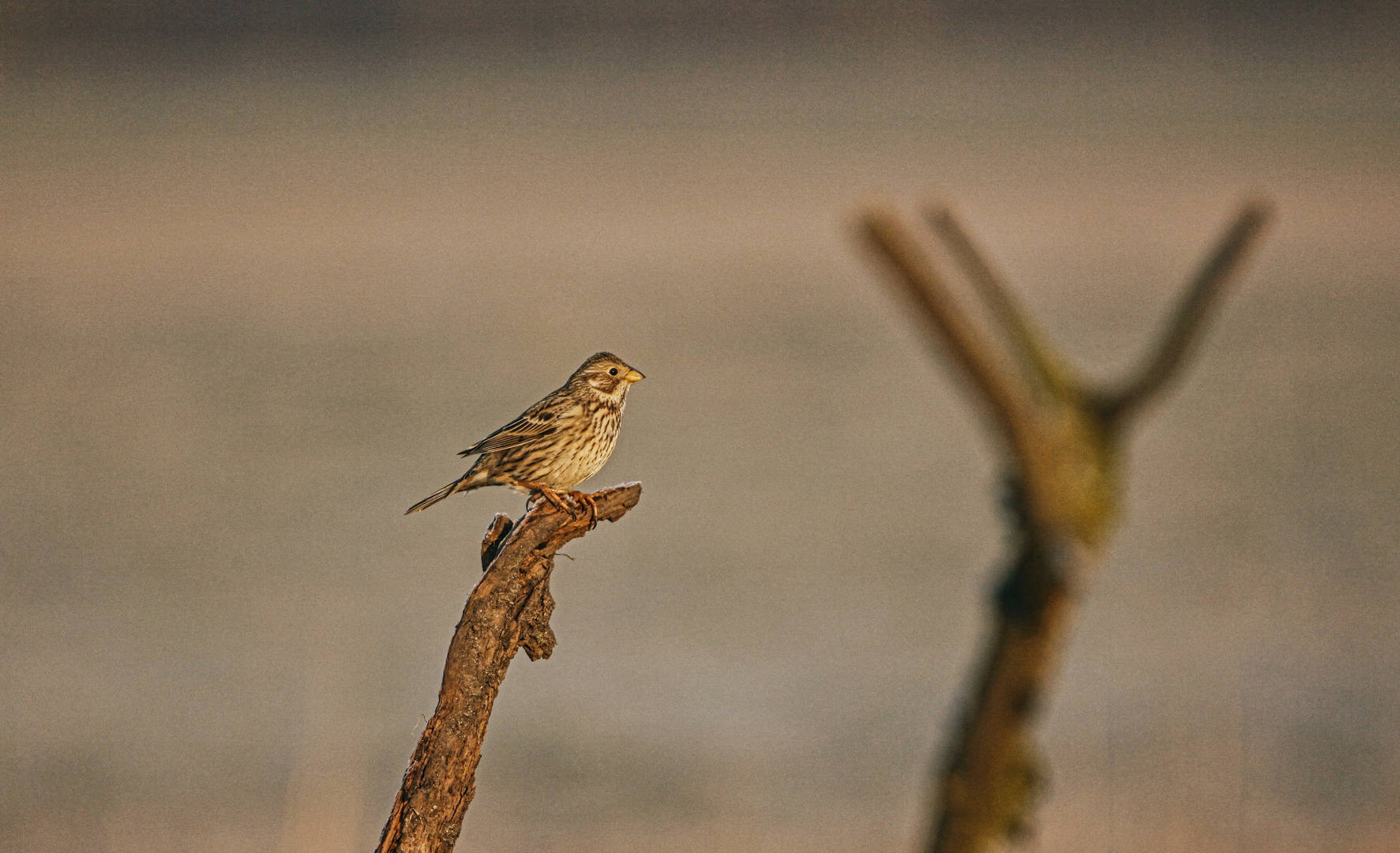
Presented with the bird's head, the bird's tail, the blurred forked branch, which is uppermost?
the bird's head

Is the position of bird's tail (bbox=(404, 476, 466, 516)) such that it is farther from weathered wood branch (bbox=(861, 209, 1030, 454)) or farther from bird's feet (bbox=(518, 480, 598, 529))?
weathered wood branch (bbox=(861, 209, 1030, 454))

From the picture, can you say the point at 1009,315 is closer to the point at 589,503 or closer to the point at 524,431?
the point at 589,503

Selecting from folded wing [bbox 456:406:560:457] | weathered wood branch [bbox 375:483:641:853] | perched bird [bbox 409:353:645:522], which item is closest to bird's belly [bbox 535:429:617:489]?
perched bird [bbox 409:353:645:522]

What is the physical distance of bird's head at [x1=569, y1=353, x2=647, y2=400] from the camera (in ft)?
21.1

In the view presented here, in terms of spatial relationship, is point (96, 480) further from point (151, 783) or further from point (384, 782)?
point (384, 782)

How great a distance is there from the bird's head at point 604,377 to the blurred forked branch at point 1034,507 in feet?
12.8

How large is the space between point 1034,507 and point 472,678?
141 cm

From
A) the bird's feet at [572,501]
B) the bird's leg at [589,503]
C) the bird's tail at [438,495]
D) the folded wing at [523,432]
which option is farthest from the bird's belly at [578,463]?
the bird's leg at [589,503]

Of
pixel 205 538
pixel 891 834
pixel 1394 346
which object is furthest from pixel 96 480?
pixel 1394 346

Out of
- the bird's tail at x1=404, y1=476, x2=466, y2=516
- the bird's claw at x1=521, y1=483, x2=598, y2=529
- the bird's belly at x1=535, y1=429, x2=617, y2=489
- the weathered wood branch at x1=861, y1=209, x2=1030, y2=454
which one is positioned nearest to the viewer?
the weathered wood branch at x1=861, y1=209, x2=1030, y2=454

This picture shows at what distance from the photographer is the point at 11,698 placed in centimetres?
1259

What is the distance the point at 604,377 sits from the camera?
647 cm

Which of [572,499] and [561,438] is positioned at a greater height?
[561,438]

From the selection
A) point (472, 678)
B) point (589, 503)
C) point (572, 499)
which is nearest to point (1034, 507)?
point (472, 678)
